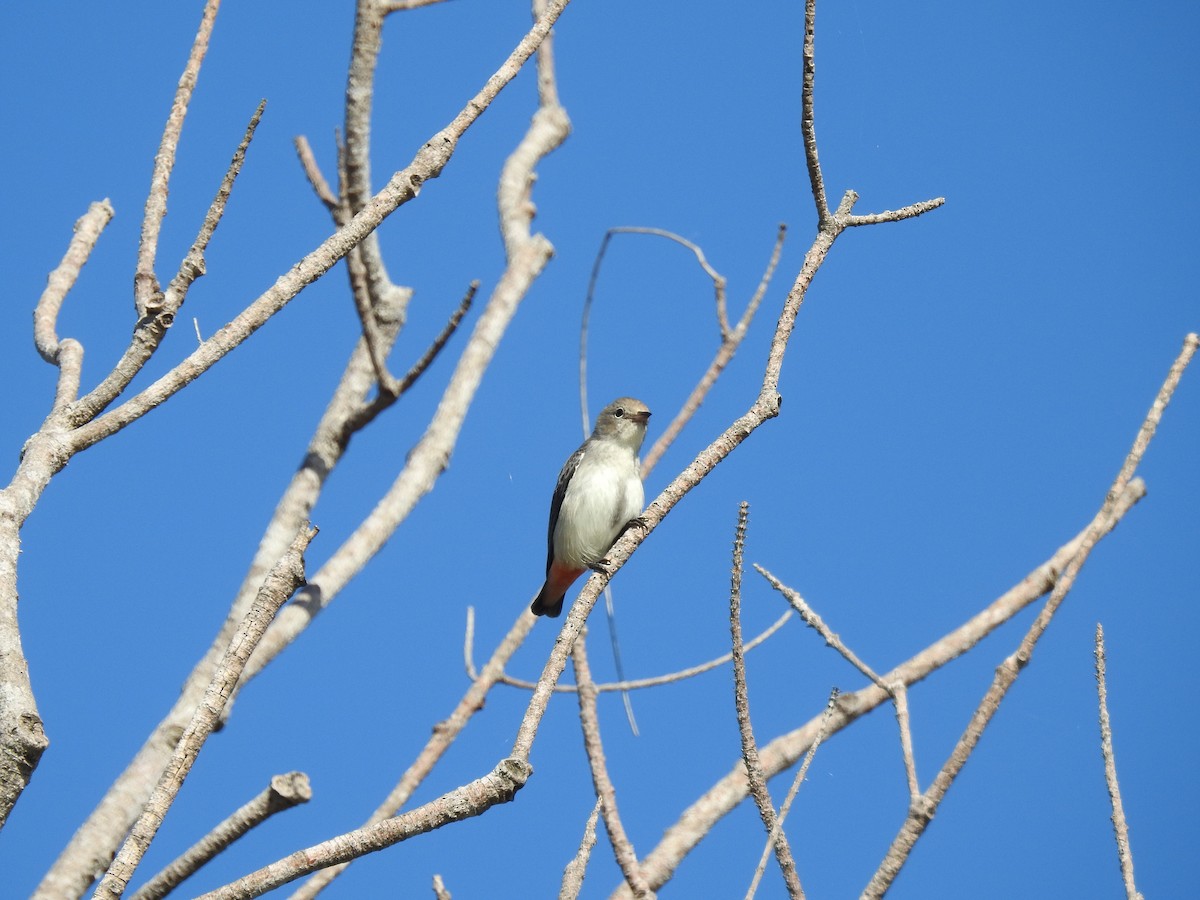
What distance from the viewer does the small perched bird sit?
761 centimetres

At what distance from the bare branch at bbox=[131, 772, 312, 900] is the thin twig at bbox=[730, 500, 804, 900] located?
1.21m

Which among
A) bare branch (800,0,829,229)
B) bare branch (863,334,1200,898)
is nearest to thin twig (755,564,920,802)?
bare branch (863,334,1200,898)

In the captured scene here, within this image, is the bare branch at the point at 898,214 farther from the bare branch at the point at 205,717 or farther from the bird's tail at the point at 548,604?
the bird's tail at the point at 548,604

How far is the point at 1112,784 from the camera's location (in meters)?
3.36

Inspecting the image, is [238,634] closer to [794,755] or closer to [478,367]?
[794,755]

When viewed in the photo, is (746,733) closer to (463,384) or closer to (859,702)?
(859,702)

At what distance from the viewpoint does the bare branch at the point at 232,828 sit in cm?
357

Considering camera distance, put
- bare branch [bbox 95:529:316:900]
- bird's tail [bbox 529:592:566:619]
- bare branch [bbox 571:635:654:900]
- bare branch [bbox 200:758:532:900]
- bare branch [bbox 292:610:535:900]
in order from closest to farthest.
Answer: bare branch [bbox 95:529:316:900] → bare branch [bbox 200:758:532:900] → bare branch [bbox 571:635:654:900] → bare branch [bbox 292:610:535:900] → bird's tail [bbox 529:592:566:619]

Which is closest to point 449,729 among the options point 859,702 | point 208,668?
point 208,668

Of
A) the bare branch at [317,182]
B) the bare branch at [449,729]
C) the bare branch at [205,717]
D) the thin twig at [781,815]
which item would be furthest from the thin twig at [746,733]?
the bare branch at [317,182]

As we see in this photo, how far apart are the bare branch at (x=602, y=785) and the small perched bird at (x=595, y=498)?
2.88 m

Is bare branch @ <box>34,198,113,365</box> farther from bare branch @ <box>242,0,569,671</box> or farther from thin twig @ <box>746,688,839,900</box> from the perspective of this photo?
thin twig @ <box>746,688,839,900</box>

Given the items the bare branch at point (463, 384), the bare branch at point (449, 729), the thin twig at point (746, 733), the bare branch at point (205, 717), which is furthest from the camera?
the bare branch at point (463, 384)

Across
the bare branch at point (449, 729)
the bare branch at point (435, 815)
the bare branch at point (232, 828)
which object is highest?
the bare branch at point (449, 729)
